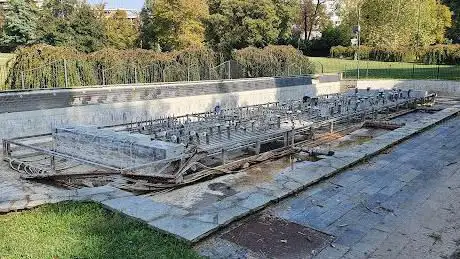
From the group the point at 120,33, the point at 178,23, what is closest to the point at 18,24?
the point at 120,33

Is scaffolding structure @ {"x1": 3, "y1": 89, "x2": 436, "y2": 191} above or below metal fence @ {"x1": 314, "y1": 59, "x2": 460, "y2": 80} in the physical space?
below

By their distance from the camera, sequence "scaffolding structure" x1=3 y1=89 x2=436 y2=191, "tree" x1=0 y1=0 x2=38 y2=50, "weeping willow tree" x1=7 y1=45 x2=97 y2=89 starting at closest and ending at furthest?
1. "scaffolding structure" x1=3 y1=89 x2=436 y2=191
2. "weeping willow tree" x1=7 y1=45 x2=97 y2=89
3. "tree" x1=0 y1=0 x2=38 y2=50

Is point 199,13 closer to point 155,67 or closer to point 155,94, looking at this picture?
point 155,67

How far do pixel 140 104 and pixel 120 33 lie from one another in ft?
99.4

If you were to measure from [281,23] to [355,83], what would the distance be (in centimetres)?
1958

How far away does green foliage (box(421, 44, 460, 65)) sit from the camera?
3136cm

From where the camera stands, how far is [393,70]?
28375mm

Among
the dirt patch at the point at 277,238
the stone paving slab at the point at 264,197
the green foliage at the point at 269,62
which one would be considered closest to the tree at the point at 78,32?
the green foliage at the point at 269,62

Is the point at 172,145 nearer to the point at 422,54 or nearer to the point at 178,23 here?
the point at 178,23

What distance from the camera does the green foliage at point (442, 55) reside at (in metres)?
31.4

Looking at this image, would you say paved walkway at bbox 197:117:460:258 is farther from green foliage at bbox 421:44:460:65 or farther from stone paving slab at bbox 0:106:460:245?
green foliage at bbox 421:44:460:65

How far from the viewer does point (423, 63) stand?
1286 inches

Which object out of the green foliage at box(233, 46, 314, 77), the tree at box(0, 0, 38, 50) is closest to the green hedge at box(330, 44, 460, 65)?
the green foliage at box(233, 46, 314, 77)

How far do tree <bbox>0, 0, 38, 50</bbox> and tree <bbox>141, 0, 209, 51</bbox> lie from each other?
18.5m
